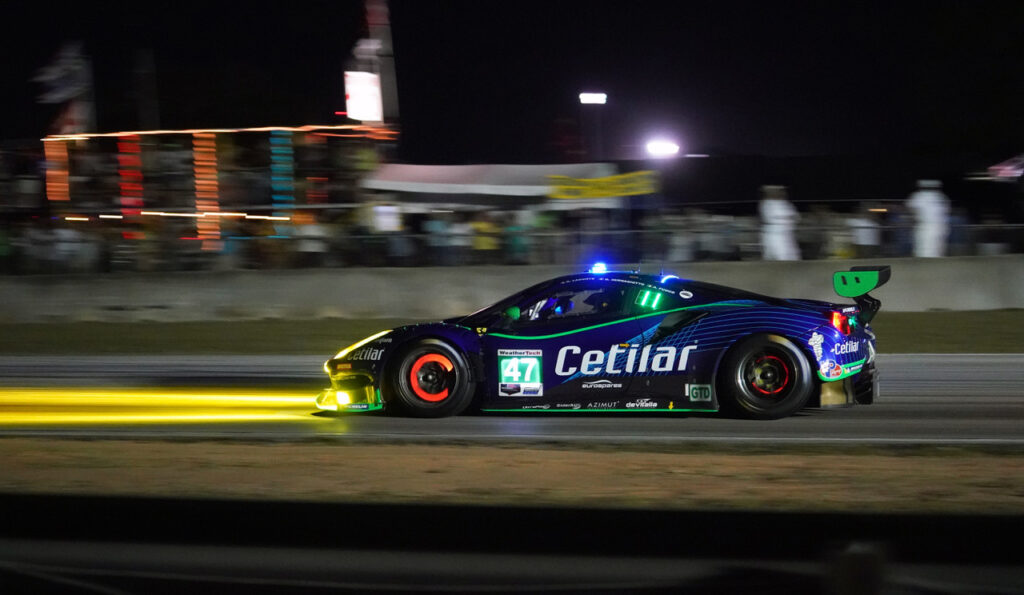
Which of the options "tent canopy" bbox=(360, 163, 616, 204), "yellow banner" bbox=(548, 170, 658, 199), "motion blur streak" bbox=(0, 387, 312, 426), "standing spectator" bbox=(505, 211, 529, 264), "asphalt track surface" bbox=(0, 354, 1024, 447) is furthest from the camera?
"tent canopy" bbox=(360, 163, 616, 204)

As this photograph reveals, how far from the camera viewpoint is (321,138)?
2325 centimetres

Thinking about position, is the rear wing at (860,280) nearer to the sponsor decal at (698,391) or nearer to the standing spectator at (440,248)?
the sponsor decal at (698,391)

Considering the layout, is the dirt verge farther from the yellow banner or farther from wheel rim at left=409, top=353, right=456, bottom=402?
the yellow banner

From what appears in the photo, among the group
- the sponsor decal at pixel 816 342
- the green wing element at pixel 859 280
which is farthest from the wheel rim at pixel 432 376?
the green wing element at pixel 859 280

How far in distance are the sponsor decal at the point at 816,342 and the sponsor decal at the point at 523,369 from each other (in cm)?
198

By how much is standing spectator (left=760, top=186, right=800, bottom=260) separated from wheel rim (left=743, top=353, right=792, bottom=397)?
414 inches

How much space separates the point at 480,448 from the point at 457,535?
9.68 feet

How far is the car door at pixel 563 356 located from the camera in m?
8.62

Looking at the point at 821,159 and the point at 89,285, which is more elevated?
the point at 821,159

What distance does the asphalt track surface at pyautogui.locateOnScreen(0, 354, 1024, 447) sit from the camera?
8.22 meters

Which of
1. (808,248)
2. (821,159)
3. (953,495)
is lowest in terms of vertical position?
(953,495)

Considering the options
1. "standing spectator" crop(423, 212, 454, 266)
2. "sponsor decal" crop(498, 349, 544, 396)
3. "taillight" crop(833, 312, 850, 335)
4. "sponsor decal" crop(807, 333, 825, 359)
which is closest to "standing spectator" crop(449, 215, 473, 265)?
"standing spectator" crop(423, 212, 454, 266)

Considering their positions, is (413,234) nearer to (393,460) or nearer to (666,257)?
(666,257)

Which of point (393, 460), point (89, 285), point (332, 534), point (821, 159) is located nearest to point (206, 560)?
point (332, 534)
